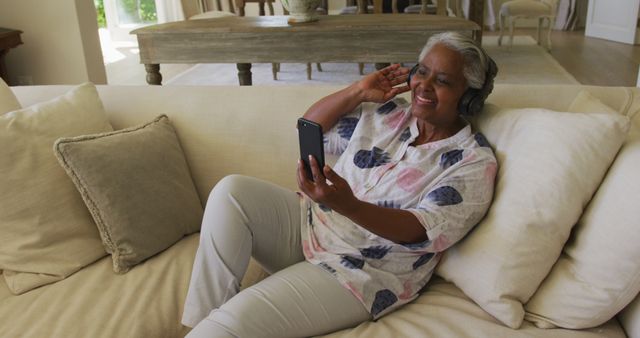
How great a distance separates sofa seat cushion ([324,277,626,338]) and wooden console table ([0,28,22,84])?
316 cm

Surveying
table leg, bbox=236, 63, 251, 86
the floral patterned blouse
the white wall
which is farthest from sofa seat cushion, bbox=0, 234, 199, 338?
the white wall

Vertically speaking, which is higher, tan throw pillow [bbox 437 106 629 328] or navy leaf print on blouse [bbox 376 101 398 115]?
navy leaf print on blouse [bbox 376 101 398 115]

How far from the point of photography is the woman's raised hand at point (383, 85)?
156 centimetres

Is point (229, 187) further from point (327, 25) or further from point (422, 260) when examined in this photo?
point (327, 25)

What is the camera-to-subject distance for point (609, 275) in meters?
1.11

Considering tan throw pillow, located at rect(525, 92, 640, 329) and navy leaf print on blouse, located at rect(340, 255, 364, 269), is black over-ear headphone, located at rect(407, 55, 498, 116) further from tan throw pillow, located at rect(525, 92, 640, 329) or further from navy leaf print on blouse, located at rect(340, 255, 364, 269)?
navy leaf print on blouse, located at rect(340, 255, 364, 269)

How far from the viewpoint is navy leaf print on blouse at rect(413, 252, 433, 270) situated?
4.36ft

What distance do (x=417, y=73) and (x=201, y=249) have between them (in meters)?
0.70

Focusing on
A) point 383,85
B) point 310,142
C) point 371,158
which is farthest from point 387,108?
point 310,142

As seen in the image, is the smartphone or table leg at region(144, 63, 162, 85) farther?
table leg at region(144, 63, 162, 85)

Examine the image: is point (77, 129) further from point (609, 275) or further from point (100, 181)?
point (609, 275)

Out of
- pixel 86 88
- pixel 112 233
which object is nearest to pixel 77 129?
pixel 86 88

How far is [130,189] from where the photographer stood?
5.03 feet

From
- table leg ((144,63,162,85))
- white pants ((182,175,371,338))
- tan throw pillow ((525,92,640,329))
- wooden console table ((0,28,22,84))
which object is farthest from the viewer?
wooden console table ((0,28,22,84))
